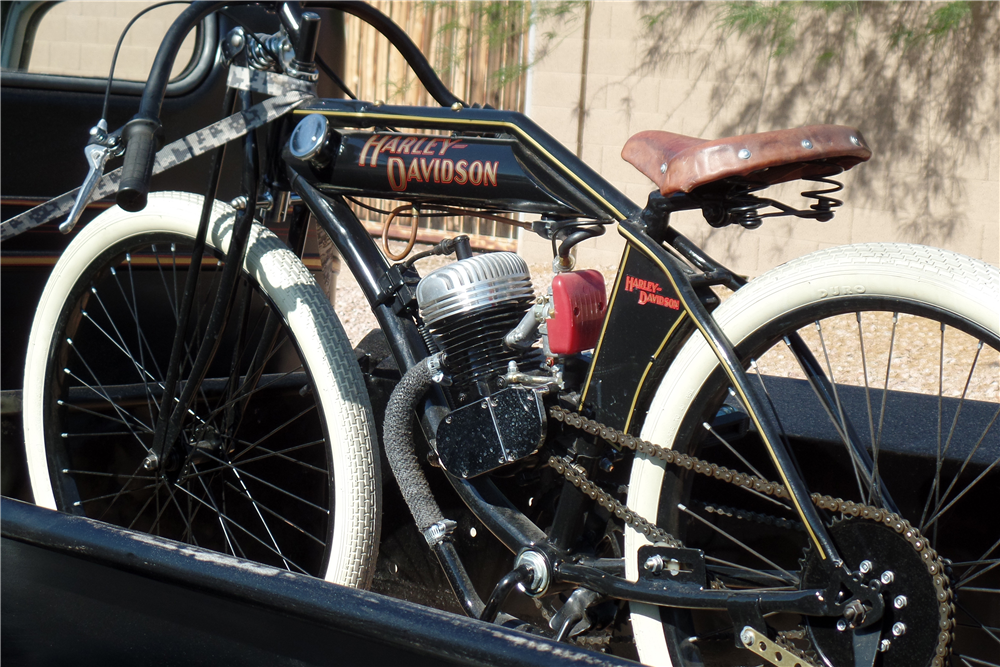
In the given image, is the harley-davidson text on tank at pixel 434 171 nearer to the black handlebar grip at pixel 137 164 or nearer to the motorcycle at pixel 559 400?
the motorcycle at pixel 559 400

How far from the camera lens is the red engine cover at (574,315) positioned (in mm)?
1688

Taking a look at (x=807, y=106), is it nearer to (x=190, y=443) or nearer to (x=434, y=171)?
(x=434, y=171)

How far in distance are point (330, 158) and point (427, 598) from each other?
113 cm

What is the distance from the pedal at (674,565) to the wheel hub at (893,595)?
0.63 feet

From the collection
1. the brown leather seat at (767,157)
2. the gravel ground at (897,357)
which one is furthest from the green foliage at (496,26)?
the brown leather seat at (767,157)

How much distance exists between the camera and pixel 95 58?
2895 mm

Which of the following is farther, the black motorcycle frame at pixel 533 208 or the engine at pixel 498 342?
the engine at pixel 498 342

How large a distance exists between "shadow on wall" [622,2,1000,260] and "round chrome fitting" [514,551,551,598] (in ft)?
20.6

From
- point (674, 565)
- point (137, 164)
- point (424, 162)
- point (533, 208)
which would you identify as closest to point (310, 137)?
point (424, 162)

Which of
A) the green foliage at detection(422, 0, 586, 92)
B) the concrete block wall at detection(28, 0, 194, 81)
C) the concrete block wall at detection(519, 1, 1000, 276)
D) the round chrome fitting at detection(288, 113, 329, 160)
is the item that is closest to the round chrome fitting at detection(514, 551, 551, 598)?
the round chrome fitting at detection(288, 113, 329, 160)

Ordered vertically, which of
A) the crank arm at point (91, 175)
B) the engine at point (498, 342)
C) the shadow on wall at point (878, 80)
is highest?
the shadow on wall at point (878, 80)

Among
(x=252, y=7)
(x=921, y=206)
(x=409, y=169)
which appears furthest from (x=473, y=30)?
(x=409, y=169)

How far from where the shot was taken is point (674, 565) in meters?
1.57

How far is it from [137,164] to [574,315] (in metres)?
0.87
